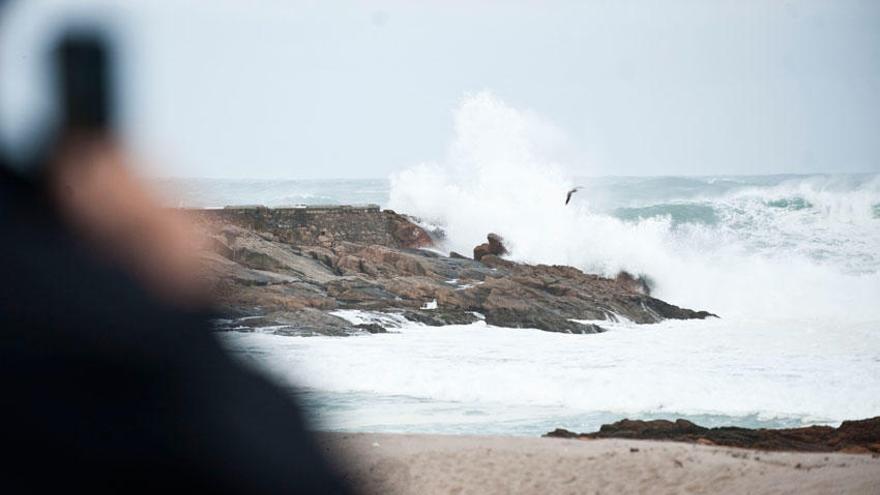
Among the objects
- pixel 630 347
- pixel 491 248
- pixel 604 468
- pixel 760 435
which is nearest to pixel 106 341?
pixel 604 468

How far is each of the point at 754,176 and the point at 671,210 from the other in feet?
85.2

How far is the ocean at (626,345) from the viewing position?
11.2 meters

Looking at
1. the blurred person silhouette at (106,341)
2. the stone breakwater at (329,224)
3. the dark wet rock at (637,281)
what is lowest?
the dark wet rock at (637,281)

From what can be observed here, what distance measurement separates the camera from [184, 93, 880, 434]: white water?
11484 millimetres

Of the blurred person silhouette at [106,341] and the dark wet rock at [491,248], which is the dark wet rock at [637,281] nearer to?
the dark wet rock at [491,248]

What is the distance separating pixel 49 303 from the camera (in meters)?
0.53

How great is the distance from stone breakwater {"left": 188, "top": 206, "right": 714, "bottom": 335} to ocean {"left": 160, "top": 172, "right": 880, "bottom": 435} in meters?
0.64

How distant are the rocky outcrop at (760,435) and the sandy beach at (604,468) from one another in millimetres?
531

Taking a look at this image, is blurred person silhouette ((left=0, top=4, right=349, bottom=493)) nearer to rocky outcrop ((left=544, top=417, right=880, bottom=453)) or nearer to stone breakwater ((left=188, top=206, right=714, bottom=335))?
rocky outcrop ((left=544, top=417, right=880, bottom=453))

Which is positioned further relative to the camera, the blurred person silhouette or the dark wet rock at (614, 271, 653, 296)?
the dark wet rock at (614, 271, 653, 296)

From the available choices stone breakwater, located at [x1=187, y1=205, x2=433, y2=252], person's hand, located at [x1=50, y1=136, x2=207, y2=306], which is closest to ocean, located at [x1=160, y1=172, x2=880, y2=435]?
person's hand, located at [x1=50, y1=136, x2=207, y2=306]

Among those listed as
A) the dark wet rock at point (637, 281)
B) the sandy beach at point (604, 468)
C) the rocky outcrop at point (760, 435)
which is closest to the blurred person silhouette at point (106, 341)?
the sandy beach at point (604, 468)

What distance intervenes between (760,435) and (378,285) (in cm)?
1112

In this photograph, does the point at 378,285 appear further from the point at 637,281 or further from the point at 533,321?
the point at 637,281
